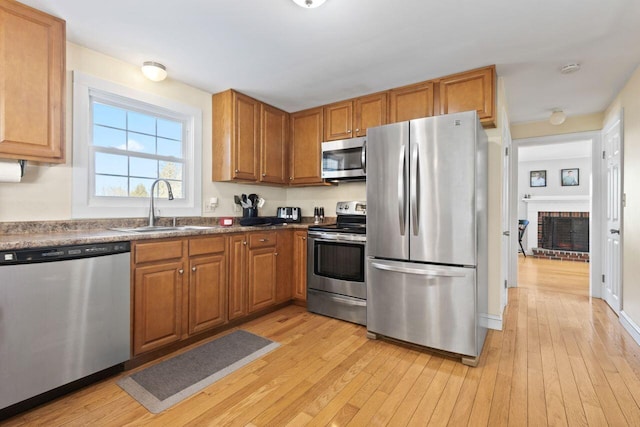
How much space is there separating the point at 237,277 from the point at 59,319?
1319mm

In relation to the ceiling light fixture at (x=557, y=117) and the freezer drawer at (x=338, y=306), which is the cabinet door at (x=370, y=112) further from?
the ceiling light fixture at (x=557, y=117)

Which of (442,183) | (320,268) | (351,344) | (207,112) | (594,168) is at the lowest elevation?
(351,344)

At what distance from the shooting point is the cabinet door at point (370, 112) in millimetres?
3168

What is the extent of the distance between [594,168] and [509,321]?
2.46 meters

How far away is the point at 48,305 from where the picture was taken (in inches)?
63.9

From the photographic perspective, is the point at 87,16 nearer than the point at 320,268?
Yes

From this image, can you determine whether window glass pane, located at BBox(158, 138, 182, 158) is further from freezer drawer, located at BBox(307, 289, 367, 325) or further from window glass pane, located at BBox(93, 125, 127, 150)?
freezer drawer, located at BBox(307, 289, 367, 325)

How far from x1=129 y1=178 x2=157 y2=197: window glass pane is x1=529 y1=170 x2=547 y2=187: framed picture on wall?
851cm

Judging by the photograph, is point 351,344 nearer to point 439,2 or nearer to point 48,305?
point 48,305

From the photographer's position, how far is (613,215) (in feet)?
11.0

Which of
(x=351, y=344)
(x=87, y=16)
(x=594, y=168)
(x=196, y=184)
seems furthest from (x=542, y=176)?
(x=87, y=16)

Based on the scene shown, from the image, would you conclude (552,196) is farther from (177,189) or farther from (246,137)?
(177,189)

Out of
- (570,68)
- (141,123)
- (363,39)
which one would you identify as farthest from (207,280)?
(570,68)

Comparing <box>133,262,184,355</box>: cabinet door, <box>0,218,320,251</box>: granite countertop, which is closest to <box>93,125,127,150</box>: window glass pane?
<box>0,218,320,251</box>: granite countertop
